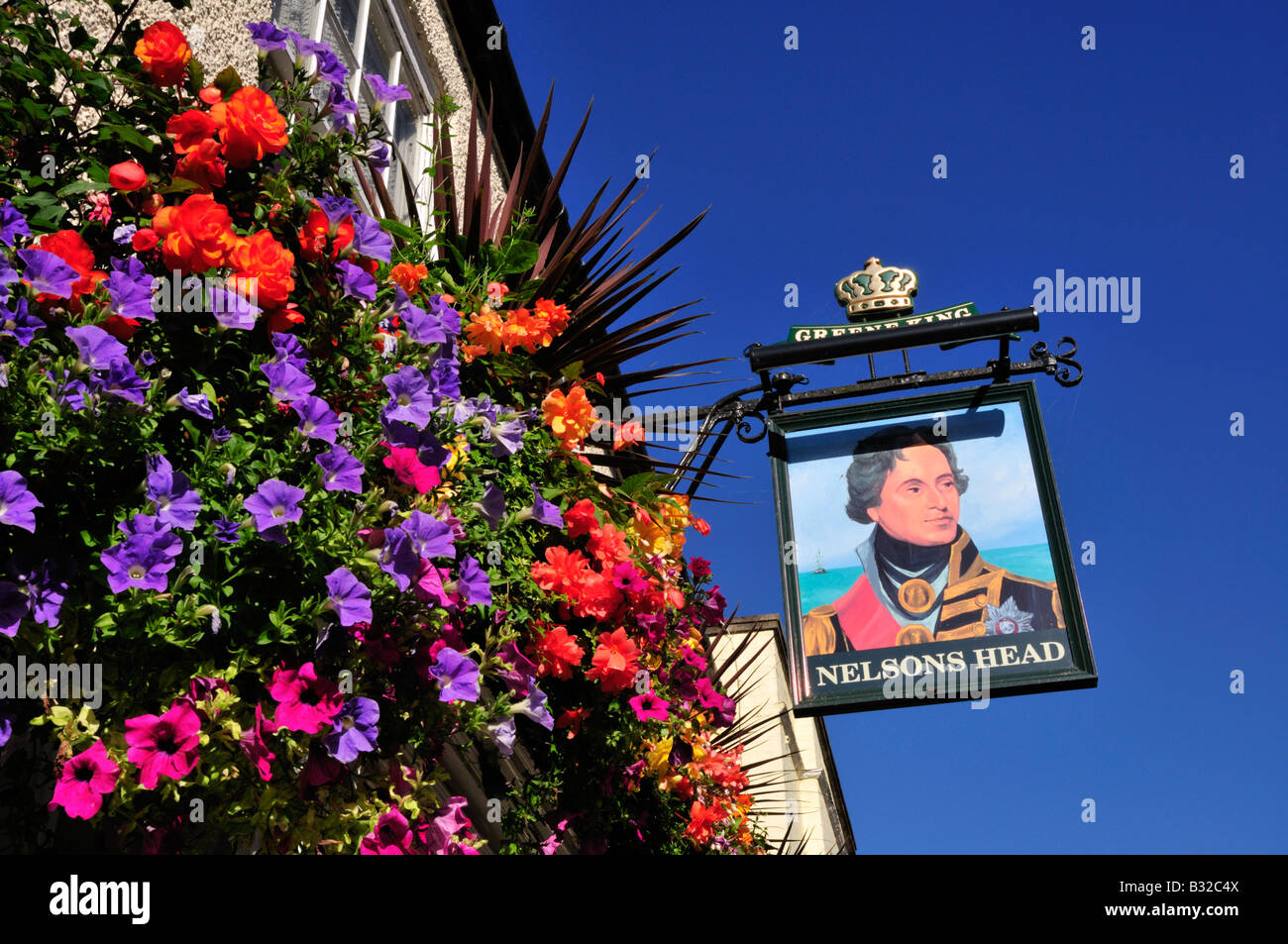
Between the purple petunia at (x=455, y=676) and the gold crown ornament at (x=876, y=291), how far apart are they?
4.08 m

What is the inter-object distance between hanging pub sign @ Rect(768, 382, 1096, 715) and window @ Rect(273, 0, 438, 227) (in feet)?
7.24

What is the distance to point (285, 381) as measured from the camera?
1998 mm

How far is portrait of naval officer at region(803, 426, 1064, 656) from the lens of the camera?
179 inches

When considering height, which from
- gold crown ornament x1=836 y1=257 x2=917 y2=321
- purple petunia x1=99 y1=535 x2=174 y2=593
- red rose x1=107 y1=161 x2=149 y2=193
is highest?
gold crown ornament x1=836 y1=257 x2=917 y2=321

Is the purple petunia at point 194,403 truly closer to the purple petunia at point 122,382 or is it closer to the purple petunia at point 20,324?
the purple petunia at point 122,382

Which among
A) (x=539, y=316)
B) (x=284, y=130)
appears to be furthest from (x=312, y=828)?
(x=539, y=316)

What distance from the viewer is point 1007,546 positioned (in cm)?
471

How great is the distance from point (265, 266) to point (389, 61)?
12.6ft

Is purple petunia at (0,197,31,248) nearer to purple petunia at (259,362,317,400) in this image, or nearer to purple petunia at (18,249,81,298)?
purple petunia at (18,249,81,298)

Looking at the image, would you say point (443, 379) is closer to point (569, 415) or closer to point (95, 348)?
point (95, 348)

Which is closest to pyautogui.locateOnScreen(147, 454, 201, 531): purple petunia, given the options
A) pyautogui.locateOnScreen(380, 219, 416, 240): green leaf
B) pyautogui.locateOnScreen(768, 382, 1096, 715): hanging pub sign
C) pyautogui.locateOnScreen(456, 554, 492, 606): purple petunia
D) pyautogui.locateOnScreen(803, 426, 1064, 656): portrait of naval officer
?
pyautogui.locateOnScreen(456, 554, 492, 606): purple petunia

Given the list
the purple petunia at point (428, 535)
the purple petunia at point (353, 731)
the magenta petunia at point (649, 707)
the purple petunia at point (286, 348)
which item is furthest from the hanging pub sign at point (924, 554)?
the purple petunia at point (286, 348)
